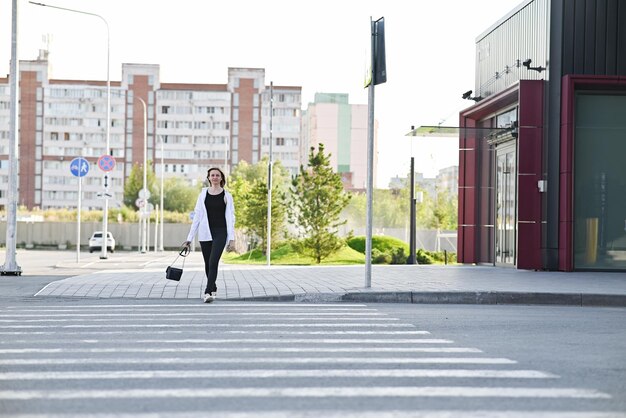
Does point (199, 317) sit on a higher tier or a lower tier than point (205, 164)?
lower

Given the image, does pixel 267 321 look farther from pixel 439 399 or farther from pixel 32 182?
pixel 32 182

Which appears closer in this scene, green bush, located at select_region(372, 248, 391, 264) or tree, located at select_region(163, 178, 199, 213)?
green bush, located at select_region(372, 248, 391, 264)

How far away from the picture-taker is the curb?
14.0m

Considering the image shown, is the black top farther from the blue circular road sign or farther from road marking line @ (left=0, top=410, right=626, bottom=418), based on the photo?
the blue circular road sign

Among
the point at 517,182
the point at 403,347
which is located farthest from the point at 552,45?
the point at 403,347

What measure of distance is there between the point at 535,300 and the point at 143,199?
132ft

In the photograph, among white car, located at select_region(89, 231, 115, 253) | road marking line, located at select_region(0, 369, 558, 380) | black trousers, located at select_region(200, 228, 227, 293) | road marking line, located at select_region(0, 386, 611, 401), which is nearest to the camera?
road marking line, located at select_region(0, 386, 611, 401)

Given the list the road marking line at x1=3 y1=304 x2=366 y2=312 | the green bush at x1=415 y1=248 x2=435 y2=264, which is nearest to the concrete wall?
the green bush at x1=415 y1=248 x2=435 y2=264

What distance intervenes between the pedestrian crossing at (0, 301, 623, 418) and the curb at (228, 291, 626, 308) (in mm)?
3270

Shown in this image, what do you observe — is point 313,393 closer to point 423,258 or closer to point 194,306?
point 194,306

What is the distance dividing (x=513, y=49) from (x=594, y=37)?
3043 mm

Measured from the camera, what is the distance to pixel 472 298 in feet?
46.8

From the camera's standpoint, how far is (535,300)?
46.9 feet

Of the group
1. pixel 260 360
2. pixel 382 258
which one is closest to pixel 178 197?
pixel 382 258
